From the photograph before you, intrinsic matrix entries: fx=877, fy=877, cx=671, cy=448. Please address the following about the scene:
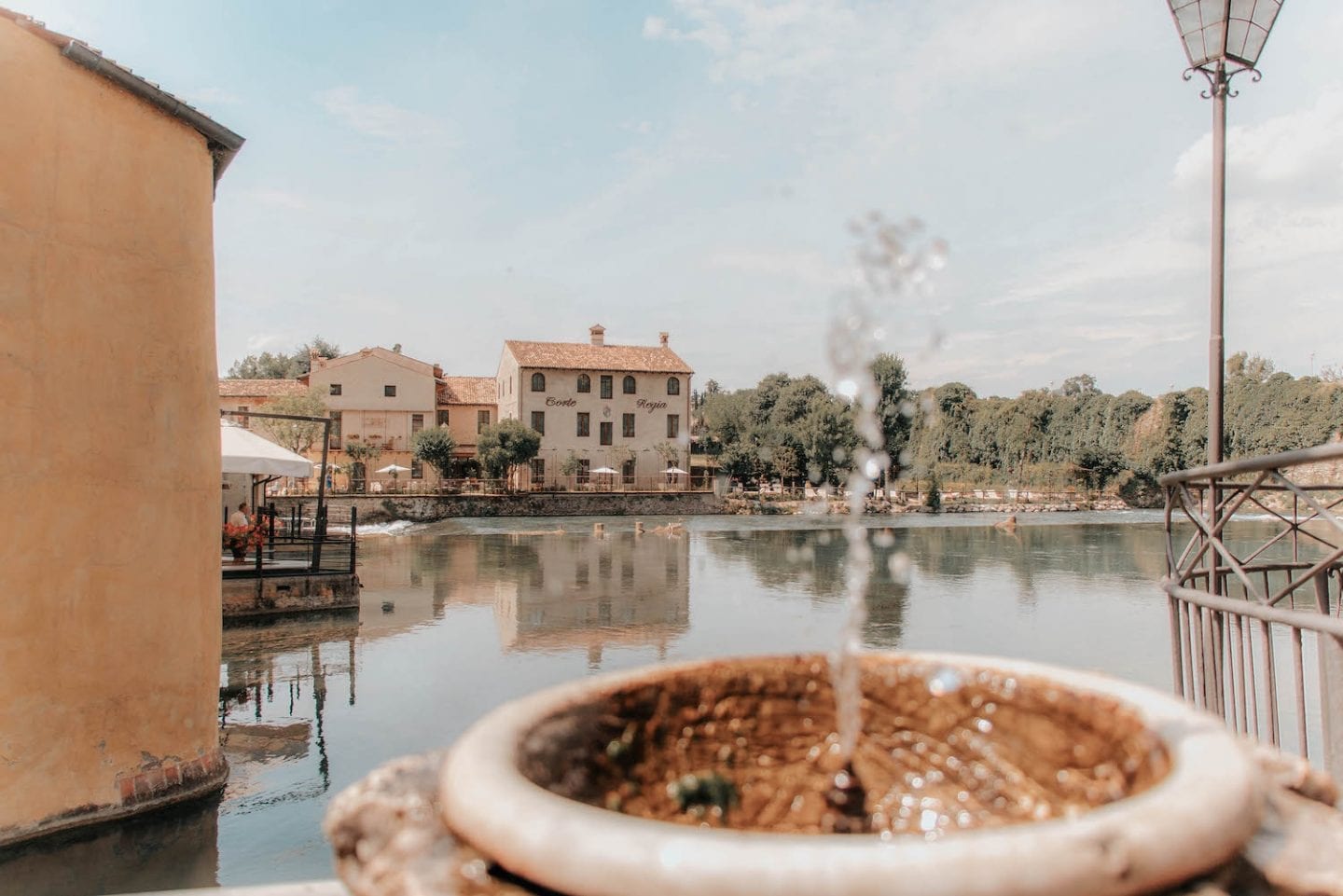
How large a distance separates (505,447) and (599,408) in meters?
6.26

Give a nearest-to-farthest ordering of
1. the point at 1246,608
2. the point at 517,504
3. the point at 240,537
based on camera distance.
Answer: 1. the point at 1246,608
2. the point at 240,537
3. the point at 517,504

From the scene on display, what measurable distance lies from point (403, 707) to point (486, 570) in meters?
11.6

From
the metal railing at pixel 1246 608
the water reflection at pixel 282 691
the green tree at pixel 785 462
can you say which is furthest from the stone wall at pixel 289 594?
the green tree at pixel 785 462

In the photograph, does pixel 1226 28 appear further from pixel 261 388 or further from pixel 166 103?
pixel 261 388

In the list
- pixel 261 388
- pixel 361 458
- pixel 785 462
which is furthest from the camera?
pixel 785 462

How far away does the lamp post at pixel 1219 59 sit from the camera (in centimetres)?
471

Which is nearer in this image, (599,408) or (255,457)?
(255,457)

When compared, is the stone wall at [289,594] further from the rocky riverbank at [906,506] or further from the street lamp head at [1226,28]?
the rocky riverbank at [906,506]

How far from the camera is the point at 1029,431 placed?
57.1m

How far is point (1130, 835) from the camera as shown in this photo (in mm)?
992

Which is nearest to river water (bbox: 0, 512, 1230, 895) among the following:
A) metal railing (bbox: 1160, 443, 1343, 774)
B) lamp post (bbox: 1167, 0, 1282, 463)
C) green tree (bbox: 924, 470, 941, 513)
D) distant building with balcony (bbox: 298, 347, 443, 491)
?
metal railing (bbox: 1160, 443, 1343, 774)

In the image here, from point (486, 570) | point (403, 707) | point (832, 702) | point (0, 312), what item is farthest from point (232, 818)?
point (486, 570)

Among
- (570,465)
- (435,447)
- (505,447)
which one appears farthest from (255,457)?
(570,465)

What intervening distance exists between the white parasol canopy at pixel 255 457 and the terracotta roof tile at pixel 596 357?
99.7ft
